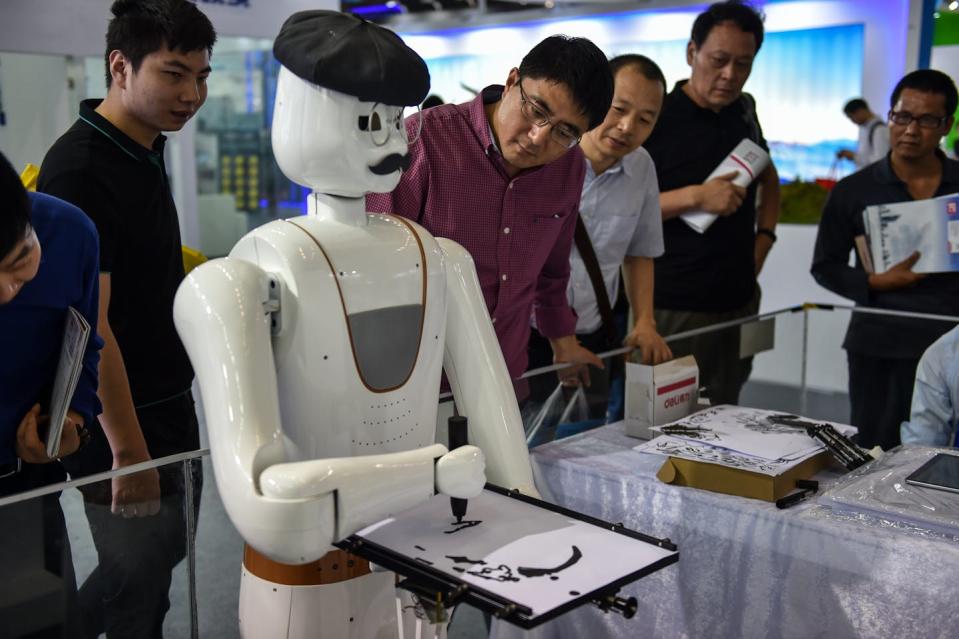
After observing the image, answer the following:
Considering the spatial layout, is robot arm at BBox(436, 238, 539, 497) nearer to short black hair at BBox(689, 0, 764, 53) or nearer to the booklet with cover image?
short black hair at BBox(689, 0, 764, 53)

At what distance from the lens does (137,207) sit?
5.94 ft

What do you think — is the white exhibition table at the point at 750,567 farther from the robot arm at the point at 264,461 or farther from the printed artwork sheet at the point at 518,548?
the robot arm at the point at 264,461

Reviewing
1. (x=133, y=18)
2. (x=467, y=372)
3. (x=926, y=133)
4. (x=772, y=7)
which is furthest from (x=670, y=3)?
(x=467, y=372)

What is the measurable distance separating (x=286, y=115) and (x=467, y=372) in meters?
0.44

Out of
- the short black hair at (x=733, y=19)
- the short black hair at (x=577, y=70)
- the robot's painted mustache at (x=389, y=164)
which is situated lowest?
the robot's painted mustache at (x=389, y=164)

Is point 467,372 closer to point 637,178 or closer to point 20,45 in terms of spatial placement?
point 637,178

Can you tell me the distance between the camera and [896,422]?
Result: 2.58 m

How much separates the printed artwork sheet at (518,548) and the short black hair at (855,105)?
16.5ft

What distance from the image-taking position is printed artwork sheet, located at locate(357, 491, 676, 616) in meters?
1.06

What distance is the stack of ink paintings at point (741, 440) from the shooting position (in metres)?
1.75

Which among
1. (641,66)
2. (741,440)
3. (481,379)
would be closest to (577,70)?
(481,379)

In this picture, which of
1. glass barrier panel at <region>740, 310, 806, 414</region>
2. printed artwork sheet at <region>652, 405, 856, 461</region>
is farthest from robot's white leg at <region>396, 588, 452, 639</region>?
glass barrier panel at <region>740, 310, 806, 414</region>

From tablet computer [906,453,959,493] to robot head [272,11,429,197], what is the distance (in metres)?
1.10

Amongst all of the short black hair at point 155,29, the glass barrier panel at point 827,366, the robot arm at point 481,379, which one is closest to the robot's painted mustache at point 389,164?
the robot arm at point 481,379
